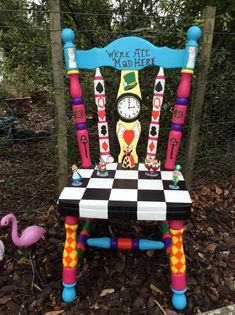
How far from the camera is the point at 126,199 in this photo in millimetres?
1386

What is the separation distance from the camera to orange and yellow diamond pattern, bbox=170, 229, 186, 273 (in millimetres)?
1421

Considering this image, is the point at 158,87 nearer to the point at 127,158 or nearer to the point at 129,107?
the point at 129,107

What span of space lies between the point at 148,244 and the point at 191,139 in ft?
2.87

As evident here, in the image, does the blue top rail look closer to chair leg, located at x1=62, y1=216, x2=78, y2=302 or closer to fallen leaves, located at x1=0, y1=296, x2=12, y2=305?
chair leg, located at x1=62, y1=216, x2=78, y2=302

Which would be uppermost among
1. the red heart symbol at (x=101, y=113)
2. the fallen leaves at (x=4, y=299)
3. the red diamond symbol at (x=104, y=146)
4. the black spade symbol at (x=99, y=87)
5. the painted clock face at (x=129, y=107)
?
the black spade symbol at (x=99, y=87)

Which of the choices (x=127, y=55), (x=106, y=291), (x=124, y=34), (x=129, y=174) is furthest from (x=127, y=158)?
(x=124, y=34)

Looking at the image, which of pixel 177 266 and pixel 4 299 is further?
pixel 4 299

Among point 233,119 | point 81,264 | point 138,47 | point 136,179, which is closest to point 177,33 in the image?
point 138,47

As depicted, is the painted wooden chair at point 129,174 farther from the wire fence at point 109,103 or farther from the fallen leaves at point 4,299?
the wire fence at point 109,103

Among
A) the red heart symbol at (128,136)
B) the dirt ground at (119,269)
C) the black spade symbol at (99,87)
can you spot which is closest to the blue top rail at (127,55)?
the black spade symbol at (99,87)

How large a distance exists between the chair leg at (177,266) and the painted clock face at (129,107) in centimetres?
64

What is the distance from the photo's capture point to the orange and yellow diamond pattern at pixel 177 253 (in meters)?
1.42

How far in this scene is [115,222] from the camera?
2178 mm

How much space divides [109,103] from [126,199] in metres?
1.14
